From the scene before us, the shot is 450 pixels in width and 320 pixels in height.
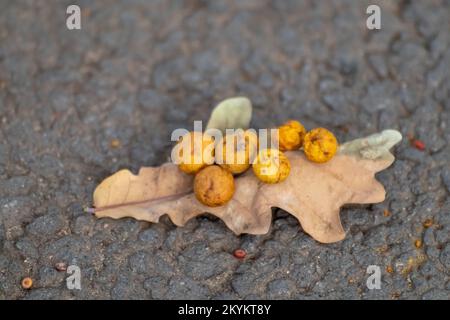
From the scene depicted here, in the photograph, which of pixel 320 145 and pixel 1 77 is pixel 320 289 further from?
pixel 1 77

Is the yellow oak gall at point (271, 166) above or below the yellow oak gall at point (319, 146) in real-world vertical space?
below

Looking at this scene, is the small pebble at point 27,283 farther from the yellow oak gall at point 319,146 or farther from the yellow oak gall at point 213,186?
the yellow oak gall at point 319,146

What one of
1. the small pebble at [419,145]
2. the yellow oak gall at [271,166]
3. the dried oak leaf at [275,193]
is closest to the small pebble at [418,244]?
the dried oak leaf at [275,193]

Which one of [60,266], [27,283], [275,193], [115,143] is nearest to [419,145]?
[275,193]

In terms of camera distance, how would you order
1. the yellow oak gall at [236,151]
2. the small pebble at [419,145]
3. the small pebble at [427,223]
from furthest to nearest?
the small pebble at [419,145] < the small pebble at [427,223] < the yellow oak gall at [236,151]

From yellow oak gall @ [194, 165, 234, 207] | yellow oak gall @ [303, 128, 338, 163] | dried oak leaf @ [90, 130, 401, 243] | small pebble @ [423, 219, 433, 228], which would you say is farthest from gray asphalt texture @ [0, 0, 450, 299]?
yellow oak gall @ [303, 128, 338, 163]

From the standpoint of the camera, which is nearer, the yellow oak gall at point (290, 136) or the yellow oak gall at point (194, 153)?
the yellow oak gall at point (194, 153)

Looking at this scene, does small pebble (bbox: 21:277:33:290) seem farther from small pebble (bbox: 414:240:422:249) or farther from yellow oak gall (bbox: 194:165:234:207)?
small pebble (bbox: 414:240:422:249)
